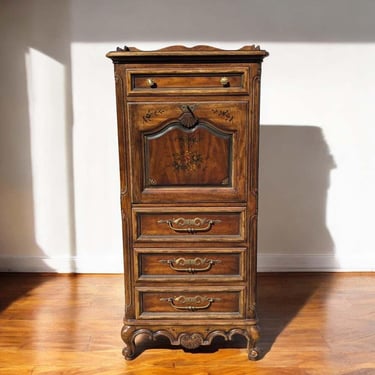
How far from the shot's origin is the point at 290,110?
273cm

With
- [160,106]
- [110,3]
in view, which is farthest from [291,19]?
[160,106]

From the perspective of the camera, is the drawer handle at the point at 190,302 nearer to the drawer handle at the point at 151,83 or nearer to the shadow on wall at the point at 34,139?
the drawer handle at the point at 151,83

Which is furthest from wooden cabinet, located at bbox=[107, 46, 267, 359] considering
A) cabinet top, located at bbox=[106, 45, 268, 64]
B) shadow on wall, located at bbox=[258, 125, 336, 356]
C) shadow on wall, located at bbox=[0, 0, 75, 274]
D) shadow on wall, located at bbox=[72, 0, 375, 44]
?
shadow on wall, located at bbox=[0, 0, 75, 274]

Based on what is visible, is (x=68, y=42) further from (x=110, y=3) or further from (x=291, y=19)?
(x=291, y=19)

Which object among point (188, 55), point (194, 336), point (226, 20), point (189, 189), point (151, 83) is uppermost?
point (226, 20)

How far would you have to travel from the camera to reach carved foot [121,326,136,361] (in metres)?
1.92

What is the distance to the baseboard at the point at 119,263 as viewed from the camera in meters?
2.88

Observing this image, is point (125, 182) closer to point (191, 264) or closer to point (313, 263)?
point (191, 264)

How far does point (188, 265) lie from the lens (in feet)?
6.22

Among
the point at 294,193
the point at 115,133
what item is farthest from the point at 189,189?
the point at 294,193

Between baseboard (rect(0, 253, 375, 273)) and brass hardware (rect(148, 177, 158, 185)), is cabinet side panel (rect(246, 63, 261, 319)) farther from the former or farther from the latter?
baseboard (rect(0, 253, 375, 273))

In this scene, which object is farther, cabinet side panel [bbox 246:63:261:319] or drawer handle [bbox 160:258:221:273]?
drawer handle [bbox 160:258:221:273]

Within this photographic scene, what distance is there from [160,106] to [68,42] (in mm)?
1231

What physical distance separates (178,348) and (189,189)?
0.76 m
